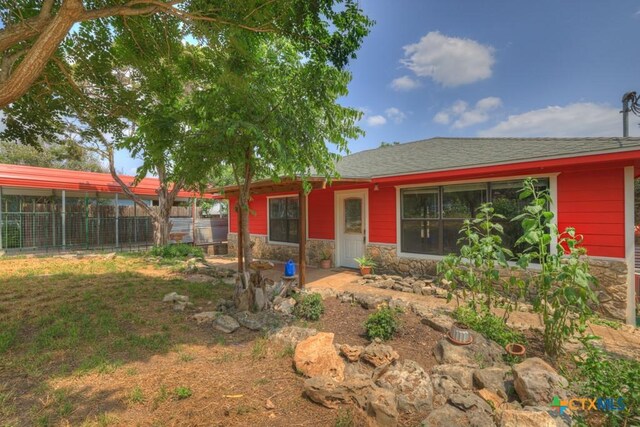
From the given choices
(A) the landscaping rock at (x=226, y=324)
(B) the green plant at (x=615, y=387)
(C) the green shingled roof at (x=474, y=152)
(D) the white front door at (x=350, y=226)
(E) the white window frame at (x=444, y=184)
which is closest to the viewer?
(B) the green plant at (x=615, y=387)

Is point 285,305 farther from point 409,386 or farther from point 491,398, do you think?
point 491,398

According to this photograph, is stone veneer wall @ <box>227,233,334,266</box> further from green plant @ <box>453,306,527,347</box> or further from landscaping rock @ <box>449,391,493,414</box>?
landscaping rock @ <box>449,391,493,414</box>

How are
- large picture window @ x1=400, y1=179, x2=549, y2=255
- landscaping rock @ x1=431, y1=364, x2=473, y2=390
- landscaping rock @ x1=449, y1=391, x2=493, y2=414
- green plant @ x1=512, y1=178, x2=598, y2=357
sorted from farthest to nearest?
large picture window @ x1=400, y1=179, x2=549, y2=255
green plant @ x1=512, y1=178, x2=598, y2=357
landscaping rock @ x1=431, y1=364, x2=473, y2=390
landscaping rock @ x1=449, y1=391, x2=493, y2=414

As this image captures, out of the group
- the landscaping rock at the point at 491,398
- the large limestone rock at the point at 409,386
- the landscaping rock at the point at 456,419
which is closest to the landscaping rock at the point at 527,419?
the landscaping rock at the point at 456,419

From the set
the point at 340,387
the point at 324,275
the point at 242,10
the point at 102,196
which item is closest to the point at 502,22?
the point at 242,10

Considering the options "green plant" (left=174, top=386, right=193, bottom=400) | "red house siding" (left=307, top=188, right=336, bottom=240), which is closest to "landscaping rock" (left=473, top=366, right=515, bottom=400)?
"green plant" (left=174, top=386, right=193, bottom=400)

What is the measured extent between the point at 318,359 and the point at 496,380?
166cm

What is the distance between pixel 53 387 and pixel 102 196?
1559 cm

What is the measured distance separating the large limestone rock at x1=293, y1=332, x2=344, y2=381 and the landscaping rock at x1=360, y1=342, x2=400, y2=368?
31cm

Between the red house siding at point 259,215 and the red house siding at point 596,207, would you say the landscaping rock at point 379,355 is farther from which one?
the red house siding at point 259,215

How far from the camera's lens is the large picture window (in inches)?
229

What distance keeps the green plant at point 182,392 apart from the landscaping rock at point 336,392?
1.02 m

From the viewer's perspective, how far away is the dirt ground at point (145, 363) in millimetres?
2271

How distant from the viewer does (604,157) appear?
445cm
